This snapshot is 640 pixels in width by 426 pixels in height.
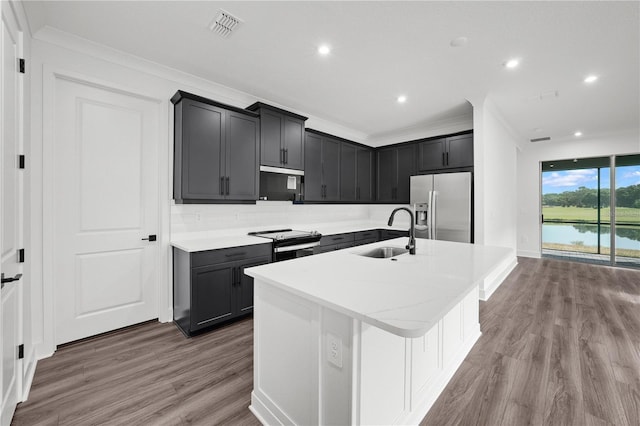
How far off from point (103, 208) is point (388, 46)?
303 centimetres

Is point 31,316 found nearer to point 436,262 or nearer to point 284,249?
point 284,249

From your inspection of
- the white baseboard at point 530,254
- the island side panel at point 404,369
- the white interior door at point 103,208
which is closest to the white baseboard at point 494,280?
the white baseboard at point 530,254

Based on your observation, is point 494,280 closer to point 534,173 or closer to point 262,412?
point 534,173

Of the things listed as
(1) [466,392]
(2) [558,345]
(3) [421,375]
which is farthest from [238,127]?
(2) [558,345]

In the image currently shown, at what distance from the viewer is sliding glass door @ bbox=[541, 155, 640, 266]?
541cm

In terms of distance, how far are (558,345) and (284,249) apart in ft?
9.11

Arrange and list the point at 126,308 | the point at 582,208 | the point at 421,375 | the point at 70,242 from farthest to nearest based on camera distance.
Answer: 1. the point at 582,208
2. the point at 126,308
3. the point at 70,242
4. the point at 421,375

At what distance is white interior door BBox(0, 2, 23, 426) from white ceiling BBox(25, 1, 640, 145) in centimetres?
71

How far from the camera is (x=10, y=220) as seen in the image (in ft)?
5.23

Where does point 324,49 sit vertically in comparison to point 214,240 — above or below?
above

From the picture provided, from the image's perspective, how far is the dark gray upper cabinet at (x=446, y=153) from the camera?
13.5 feet

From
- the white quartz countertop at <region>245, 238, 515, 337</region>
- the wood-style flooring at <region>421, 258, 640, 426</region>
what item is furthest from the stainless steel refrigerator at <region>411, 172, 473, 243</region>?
the white quartz countertop at <region>245, 238, 515, 337</region>

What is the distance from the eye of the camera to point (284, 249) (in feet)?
10.6

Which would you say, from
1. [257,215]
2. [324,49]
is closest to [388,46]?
[324,49]
